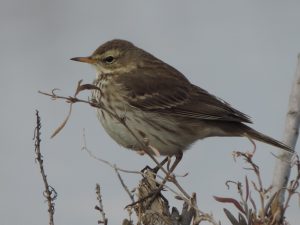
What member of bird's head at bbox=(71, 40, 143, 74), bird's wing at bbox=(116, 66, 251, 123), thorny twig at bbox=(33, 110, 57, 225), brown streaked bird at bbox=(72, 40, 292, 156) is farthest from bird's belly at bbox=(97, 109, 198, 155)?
thorny twig at bbox=(33, 110, 57, 225)

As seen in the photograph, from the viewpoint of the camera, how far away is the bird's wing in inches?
250

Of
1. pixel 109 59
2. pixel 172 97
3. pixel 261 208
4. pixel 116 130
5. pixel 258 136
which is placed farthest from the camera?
pixel 109 59

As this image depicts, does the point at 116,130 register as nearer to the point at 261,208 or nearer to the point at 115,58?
the point at 115,58

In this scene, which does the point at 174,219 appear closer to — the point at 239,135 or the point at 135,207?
the point at 135,207

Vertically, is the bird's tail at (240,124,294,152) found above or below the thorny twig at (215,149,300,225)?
above

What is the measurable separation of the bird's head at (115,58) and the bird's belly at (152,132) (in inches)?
37.5

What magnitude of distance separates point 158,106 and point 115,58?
37.5 inches

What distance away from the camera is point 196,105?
660 cm

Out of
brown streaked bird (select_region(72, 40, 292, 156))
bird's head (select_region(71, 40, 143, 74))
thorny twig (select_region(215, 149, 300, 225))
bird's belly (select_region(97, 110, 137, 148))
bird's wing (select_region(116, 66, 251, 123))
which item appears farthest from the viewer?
bird's head (select_region(71, 40, 143, 74))

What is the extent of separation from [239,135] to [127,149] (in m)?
1.20

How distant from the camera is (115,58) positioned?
277 inches

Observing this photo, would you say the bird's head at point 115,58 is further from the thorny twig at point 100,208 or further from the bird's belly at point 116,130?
the thorny twig at point 100,208

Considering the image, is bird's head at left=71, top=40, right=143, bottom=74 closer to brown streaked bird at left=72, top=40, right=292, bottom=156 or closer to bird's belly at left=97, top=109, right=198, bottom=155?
brown streaked bird at left=72, top=40, right=292, bottom=156

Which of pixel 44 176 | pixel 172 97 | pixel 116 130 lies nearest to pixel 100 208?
pixel 44 176
